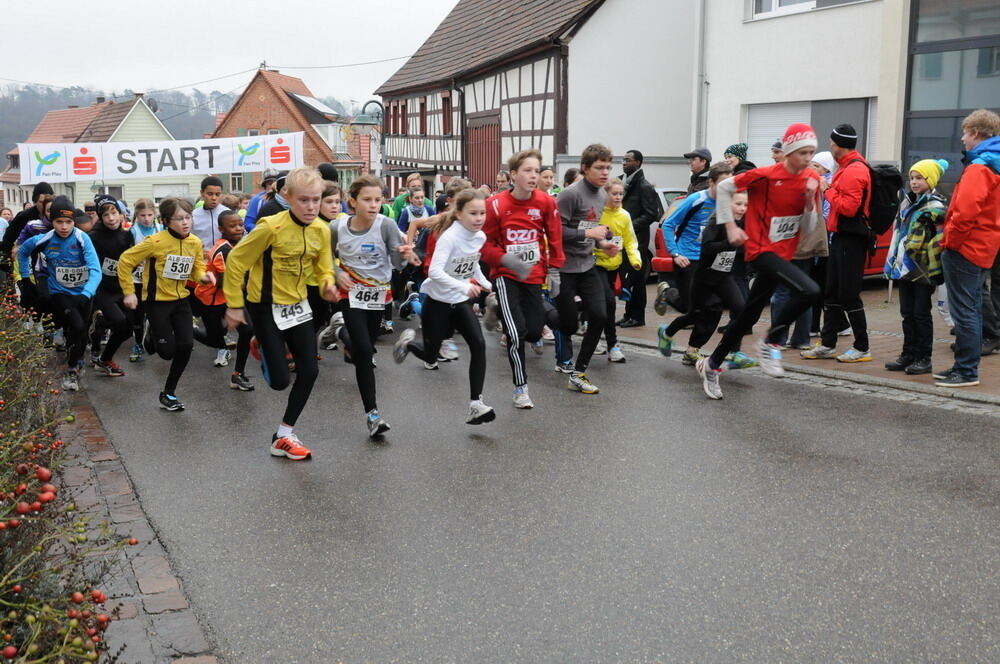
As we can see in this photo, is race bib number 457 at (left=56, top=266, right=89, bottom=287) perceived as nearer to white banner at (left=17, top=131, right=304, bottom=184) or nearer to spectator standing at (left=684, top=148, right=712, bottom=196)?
spectator standing at (left=684, top=148, right=712, bottom=196)

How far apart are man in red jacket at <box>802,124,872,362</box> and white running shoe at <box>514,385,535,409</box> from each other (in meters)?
3.19

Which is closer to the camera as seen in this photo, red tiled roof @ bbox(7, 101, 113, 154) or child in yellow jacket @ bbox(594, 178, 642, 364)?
child in yellow jacket @ bbox(594, 178, 642, 364)

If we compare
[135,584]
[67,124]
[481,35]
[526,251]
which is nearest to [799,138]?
[526,251]

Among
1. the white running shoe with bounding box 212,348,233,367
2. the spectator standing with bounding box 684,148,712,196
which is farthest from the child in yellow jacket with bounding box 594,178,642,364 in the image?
the white running shoe with bounding box 212,348,233,367

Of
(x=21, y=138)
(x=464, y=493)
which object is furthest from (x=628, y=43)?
(x=21, y=138)

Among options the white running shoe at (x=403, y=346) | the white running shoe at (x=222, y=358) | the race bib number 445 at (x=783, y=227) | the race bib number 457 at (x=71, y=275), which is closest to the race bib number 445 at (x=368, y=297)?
the white running shoe at (x=403, y=346)

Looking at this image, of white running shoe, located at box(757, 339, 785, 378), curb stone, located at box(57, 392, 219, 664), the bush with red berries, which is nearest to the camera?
the bush with red berries

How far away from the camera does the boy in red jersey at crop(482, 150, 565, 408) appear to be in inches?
316

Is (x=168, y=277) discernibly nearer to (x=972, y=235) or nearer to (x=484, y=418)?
(x=484, y=418)

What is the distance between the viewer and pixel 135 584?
4.63 meters

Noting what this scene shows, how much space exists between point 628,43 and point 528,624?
21.5 metres

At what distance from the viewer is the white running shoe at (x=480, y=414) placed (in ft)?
24.0

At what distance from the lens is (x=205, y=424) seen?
8016 millimetres

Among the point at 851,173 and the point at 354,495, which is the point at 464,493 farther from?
the point at 851,173
